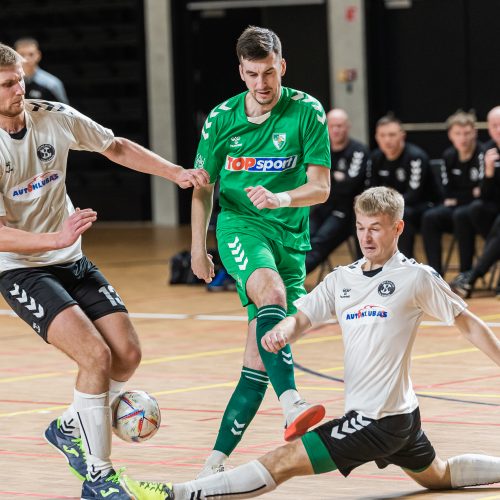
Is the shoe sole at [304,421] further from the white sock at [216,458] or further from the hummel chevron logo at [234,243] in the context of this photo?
the hummel chevron logo at [234,243]

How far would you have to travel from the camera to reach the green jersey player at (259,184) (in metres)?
5.91

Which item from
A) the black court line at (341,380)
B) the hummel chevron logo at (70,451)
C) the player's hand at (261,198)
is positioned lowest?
the black court line at (341,380)

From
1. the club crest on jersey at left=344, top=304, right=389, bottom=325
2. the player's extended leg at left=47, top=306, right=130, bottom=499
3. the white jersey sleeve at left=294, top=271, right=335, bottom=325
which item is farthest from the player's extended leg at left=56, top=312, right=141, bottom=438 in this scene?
the club crest on jersey at left=344, top=304, right=389, bottom=325

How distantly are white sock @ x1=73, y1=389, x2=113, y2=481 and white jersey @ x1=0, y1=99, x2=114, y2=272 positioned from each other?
690 millimetres

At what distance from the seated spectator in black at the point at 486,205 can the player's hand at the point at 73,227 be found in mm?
7149

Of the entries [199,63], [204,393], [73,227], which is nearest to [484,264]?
[204,393]

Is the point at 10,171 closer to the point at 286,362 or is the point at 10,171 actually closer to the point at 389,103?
the point at 286,362

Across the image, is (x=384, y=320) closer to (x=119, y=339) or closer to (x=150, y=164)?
(x=119, y=339)

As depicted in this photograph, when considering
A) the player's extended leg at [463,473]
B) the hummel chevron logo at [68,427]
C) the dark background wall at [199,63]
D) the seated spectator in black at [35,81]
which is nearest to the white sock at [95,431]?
the hummel chevron logo at [68,427]

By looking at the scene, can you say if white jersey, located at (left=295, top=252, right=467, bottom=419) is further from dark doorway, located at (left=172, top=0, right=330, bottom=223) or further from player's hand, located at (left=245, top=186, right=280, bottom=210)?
dark doorway, located at (left=172, top=0, right=330, bottom=223)

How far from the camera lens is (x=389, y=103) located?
753 inches

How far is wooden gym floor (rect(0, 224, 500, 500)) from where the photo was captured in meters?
5.92

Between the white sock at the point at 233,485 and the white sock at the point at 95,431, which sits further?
the white sock at the point at 95,431

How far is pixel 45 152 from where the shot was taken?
19.1 feet
